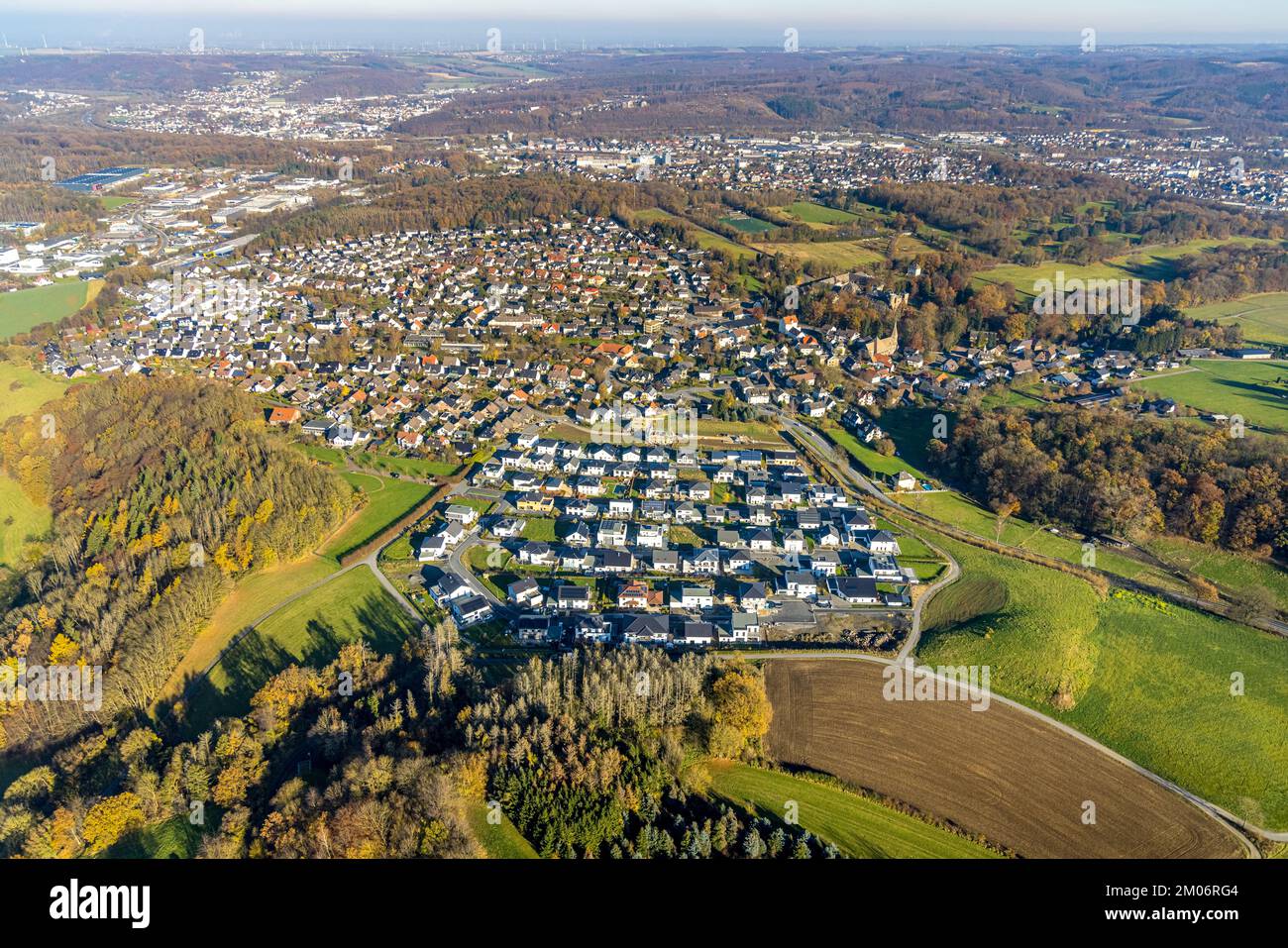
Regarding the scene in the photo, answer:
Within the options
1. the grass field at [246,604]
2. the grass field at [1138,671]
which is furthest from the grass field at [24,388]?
the grass field at [1138,671]

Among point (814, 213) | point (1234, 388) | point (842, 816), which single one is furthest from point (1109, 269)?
point (842, 816)

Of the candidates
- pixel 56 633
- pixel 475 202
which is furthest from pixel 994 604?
pixel 475 202

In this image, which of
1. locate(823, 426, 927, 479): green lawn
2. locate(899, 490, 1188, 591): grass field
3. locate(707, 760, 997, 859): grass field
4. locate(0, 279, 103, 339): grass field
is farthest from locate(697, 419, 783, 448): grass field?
locate(0, 279, 103, 339): grass field

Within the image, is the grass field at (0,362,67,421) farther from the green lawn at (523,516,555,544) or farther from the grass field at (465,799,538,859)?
the grass field at (465,799,538,859)

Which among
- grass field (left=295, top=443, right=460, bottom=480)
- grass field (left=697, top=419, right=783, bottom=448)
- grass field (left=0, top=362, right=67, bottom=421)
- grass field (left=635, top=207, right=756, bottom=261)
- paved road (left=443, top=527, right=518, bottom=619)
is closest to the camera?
paved road (left=443, top=527, right=518, bottom=619)

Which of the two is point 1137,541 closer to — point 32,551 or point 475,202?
point 32,551

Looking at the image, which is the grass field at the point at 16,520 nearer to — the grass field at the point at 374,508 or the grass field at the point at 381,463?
the grass field at the point at 381,463

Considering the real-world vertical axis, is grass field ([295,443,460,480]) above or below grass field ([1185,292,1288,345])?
below
